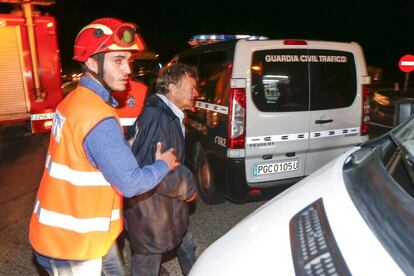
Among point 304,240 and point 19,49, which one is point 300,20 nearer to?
point 19,49

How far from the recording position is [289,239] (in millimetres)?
1457

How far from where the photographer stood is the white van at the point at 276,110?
3.98 metres

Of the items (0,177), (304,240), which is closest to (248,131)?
(304,240)

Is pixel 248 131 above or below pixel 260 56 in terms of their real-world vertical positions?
below

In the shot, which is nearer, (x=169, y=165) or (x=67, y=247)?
(x=67, y=247)

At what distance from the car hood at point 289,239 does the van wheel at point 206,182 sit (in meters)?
2.72

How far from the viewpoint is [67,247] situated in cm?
188

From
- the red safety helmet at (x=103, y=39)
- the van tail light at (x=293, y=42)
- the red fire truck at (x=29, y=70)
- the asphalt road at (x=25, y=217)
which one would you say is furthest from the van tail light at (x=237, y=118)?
the red fire truck at (x=29, y=70)

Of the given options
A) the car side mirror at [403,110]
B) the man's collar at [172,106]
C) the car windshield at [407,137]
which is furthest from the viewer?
the man's collar at [172,106]

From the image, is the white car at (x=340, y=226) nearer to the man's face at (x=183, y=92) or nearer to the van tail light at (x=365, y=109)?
the man's face at (x=183, y=92)

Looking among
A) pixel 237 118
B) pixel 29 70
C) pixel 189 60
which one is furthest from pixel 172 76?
pixel 29 70

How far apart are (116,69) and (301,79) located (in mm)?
2611

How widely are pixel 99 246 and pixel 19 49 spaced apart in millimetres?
5515

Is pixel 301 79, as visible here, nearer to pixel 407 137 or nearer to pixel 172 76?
pixel 172 76
